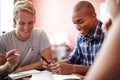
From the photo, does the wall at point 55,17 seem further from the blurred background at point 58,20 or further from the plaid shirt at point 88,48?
→ the plaid shirt at point 88,48

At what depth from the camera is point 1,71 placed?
169 cm

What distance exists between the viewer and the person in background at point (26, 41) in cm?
185

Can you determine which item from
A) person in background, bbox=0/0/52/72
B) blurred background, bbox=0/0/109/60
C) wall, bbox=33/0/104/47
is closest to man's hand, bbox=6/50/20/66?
person in background, bbox=0/0/52/72

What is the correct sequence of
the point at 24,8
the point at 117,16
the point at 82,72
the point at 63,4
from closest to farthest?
the point at 117,16 → the point at 82,72 → the point at 24,8 → the point at 63,4

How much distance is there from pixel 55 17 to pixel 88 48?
8.48 ft

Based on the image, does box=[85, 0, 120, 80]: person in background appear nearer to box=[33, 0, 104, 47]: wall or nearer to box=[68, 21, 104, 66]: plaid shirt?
box=[68, 21, 104, 66]: plaid shirt

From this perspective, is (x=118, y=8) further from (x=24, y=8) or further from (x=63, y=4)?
(x=63, y=4)

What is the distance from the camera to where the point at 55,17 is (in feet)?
14.4

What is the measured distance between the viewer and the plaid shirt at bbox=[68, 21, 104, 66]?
70.4 inches

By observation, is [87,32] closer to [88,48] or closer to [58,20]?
[88,48]

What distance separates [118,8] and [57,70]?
4.34 ft

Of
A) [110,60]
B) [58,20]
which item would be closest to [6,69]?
[110,60]

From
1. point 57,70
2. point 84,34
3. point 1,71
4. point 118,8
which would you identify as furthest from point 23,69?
point 118,8

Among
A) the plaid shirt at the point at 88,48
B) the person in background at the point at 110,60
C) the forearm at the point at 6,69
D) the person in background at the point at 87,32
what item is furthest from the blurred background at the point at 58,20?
the person in background at the point at 110,60
